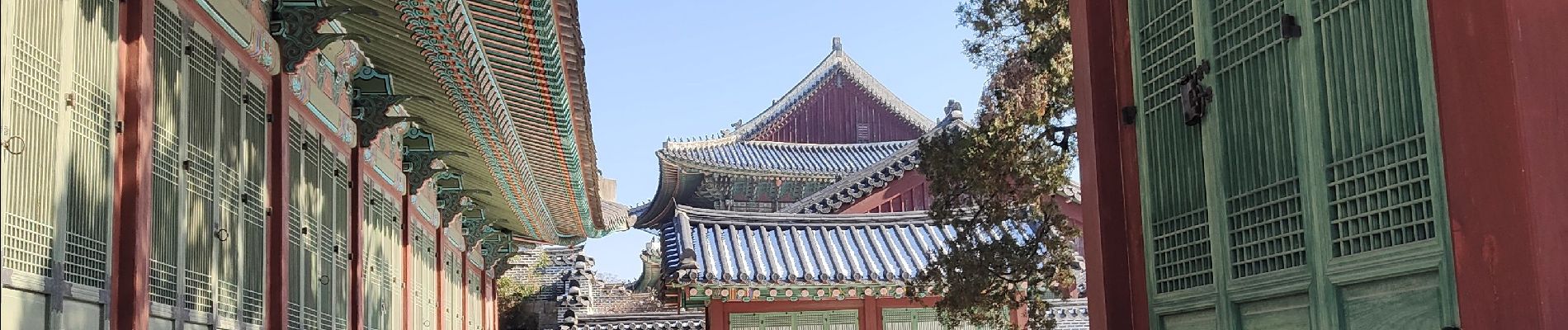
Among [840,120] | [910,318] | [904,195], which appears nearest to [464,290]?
[910,318]

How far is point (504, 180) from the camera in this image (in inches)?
663

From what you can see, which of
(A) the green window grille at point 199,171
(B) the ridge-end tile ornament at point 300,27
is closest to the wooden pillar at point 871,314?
(B) the ridge-end tile ornament at point 300,27

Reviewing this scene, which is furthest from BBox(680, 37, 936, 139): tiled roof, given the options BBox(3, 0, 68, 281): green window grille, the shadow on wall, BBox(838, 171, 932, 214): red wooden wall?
BBox(3, 0, 68, 281): green window grille

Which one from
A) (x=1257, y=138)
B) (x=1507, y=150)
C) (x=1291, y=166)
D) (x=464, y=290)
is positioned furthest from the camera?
(x=464, y=290)

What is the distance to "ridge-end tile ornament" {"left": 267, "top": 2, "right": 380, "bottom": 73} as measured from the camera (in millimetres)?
9094

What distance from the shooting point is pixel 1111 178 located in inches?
303

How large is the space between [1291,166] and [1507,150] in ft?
4.50

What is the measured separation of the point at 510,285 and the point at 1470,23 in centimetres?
2962

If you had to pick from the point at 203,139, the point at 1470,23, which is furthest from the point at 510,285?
the point at 1470,23

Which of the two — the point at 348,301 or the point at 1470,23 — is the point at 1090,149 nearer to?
the point at 1470,23

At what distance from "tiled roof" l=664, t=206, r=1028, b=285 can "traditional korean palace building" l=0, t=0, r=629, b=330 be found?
397cm

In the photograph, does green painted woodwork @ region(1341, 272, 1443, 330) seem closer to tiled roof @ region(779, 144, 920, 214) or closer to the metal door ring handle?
the metal door ring handle

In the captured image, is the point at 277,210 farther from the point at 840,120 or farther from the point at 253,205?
the point at 840,120

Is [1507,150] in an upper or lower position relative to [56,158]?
lower
